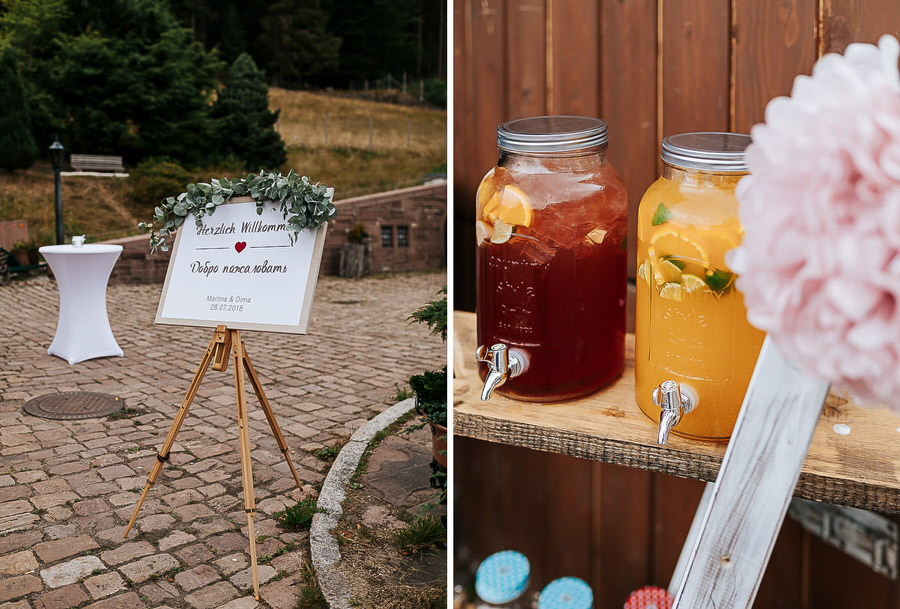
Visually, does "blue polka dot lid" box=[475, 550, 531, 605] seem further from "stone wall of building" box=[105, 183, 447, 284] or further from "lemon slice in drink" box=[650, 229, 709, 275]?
"stone wall of building" box=[105, 183, 447, 284]

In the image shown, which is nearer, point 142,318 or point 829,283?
point 829,283

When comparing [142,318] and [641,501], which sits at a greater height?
[641,501]

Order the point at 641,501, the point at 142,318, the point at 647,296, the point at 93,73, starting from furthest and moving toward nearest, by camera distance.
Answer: the point at 93,73 → the point at 142,318 → the point at 641,501 → the point at 647,296

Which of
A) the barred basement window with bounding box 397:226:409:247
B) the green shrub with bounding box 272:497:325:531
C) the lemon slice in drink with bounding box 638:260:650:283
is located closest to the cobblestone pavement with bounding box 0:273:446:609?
the green shrub with bounding box 272:497:325:531

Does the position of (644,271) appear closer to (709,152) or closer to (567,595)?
(709,152)

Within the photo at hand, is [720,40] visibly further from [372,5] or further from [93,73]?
[372,5]

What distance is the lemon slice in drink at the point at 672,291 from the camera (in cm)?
92

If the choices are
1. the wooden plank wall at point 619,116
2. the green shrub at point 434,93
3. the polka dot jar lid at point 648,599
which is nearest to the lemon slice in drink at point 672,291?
the wooden plank wall at point 619,116

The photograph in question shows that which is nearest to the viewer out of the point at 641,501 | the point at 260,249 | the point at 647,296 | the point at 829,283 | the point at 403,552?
the point at 829,283

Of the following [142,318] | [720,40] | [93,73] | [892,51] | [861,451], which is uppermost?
[93,73]

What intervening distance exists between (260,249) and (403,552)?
1.05 m

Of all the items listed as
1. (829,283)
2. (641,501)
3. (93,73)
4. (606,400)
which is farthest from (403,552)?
(93,73)

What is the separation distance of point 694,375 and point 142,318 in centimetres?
683

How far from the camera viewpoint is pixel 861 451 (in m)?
0.88
